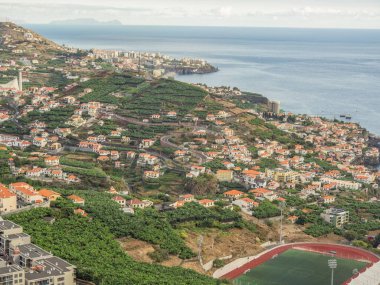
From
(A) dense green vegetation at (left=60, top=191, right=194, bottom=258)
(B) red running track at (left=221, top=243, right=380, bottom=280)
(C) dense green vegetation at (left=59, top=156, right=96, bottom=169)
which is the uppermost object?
(A) dense green vegetation at (left=60, top=191, right=194, bottom=258)

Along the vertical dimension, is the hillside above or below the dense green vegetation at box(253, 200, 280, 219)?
above

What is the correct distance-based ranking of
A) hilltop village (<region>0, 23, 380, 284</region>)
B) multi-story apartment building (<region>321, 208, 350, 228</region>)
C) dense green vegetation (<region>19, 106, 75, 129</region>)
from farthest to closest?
dense green vegetation (<region>19, 106, 75, 129</region>), multi-story apartment building (<region>321, 208, 350, 228</region>), hilltop village (<region>0, 23, 380, 284</region>)

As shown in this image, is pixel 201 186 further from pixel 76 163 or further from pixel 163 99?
pixel 163 99

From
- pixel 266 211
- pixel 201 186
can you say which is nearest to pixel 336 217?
pixel 266 211

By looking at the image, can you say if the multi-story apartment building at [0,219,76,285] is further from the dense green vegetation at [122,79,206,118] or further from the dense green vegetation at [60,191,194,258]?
the dense green vegetation at [122,79,206,118]

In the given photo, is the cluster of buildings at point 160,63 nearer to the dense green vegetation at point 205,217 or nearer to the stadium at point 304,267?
the dense green vegetation at point 205,217

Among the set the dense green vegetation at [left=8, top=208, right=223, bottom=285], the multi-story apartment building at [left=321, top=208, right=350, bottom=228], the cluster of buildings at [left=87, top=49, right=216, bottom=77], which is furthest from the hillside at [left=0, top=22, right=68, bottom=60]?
the dense green vegetation at [left=8, top=208, right=223, bottom=285]

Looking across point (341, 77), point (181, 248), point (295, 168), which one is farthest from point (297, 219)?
point (341, 77)

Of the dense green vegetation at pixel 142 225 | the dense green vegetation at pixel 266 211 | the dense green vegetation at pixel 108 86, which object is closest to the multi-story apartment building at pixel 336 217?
the dense green vegetation at pixel 266 211
